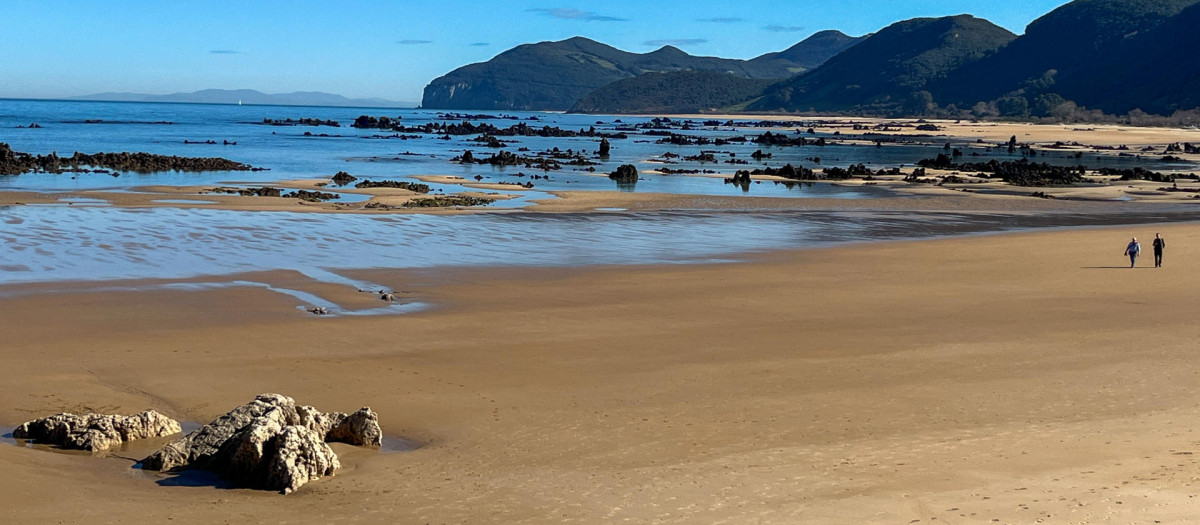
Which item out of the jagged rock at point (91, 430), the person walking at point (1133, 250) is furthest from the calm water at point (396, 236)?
the jagged rock at point (91, 430)

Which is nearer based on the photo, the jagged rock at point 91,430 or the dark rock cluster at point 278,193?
the jagged rock at point 91,430

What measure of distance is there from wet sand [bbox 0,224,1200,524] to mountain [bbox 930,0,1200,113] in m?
127

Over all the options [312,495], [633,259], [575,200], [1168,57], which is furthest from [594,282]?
[1168,57]

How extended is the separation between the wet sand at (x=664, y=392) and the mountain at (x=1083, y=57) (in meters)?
127

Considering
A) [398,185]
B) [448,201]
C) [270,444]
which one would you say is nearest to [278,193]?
[398,185]

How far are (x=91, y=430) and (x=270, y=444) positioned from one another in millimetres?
2012

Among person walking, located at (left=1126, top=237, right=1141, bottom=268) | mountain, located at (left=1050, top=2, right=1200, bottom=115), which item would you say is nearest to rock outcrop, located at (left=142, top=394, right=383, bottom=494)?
person walking, located at (left=1126, top=237, right=1141, bottom=268)

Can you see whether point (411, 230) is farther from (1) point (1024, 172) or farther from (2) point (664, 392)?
(1) point (1024, 172)

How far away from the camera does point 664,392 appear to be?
11.3 metres

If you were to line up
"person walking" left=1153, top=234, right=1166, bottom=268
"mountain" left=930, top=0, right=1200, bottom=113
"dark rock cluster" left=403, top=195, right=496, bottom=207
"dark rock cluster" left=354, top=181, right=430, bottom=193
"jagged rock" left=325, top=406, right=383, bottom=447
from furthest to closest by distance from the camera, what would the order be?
"mountain" left=930, top=0, right=1200, bottom=113, "dark rock cluster" left=354, top=181, right=430, bottom=193, "dark rock cluster" left=403, top=195, right=496, bottom=207, "person walking" left=1153, top=234, right=1166, bottom=268, "jagged rock" left=325, top=406, right=383, bottom=447

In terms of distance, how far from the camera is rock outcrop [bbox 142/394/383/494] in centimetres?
816

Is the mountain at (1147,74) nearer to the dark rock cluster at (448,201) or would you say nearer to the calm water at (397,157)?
the calm water at (397,157)

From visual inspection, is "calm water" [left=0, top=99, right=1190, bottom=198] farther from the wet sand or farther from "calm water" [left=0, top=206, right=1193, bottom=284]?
the wet sand

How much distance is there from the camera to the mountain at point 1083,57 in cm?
13962
